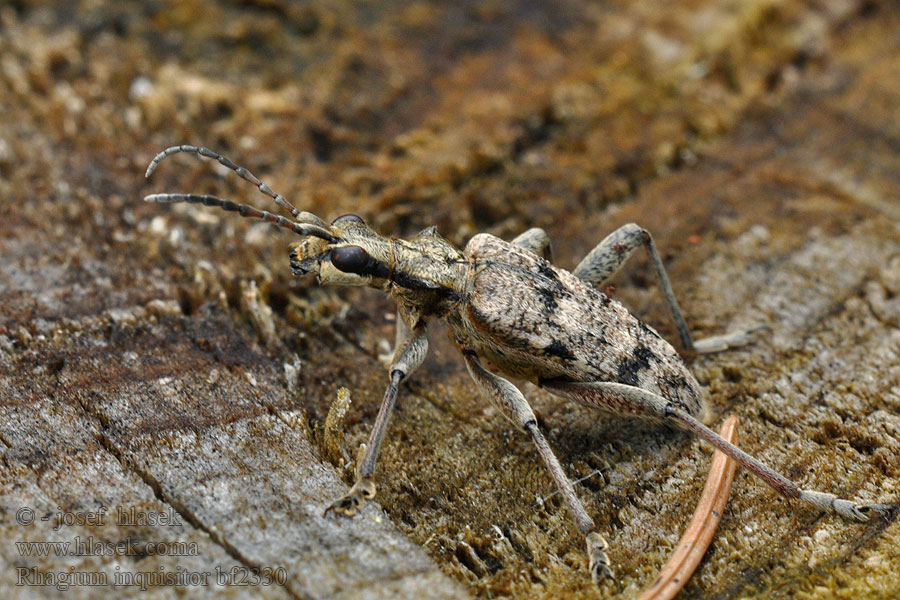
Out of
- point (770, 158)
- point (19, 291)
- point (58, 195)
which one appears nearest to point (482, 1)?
point (770, 158)

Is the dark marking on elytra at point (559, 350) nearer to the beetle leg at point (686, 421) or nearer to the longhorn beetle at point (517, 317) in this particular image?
the longhorn beetle at point (517, 317)

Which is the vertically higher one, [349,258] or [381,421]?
[349,258]

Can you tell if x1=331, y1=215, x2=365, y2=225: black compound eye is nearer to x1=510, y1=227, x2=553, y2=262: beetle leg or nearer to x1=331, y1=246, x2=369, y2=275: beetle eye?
x1=331, y1=246, x2=369, y2=275: beetle eye

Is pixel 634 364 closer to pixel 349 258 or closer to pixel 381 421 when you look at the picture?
pixel 381 421

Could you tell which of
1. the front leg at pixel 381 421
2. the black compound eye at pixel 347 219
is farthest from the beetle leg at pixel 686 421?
the black compound eye at pixel 347 219

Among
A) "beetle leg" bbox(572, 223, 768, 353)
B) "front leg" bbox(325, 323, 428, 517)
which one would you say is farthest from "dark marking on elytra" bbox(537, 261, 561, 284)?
"front leg" bbox(325, 323, 428, 517)

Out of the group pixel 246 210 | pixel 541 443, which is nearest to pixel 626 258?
pixel 541 443
